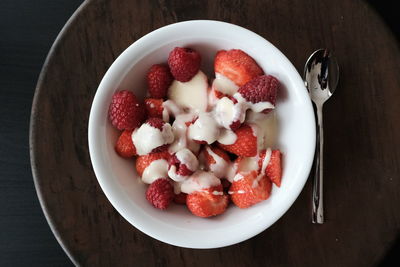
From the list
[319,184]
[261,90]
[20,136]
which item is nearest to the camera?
[261,90]

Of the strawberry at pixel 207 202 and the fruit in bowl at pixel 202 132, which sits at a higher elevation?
the fruit in bowl at pixel 202 132

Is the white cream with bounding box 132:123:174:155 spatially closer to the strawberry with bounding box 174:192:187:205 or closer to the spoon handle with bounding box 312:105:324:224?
the strawberry with bounding box 174:192:187:205

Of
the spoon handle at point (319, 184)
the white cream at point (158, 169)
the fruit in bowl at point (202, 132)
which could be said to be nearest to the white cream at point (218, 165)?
the fruit in bowl at point (202, 132)

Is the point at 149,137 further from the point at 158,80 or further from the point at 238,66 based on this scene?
the point at 238,66

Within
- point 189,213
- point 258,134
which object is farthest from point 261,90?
point 189,213

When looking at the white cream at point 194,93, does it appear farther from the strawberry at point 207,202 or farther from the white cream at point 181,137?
the strawberry at point 207,202

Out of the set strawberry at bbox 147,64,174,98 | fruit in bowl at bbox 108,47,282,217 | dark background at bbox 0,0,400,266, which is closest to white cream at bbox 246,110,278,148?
fruit in bowl at bbox 108,47,282,217

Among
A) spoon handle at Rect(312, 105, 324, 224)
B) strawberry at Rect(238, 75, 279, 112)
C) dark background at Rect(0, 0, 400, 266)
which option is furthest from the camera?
dark background at Rect(0, 0, 400, 266)
